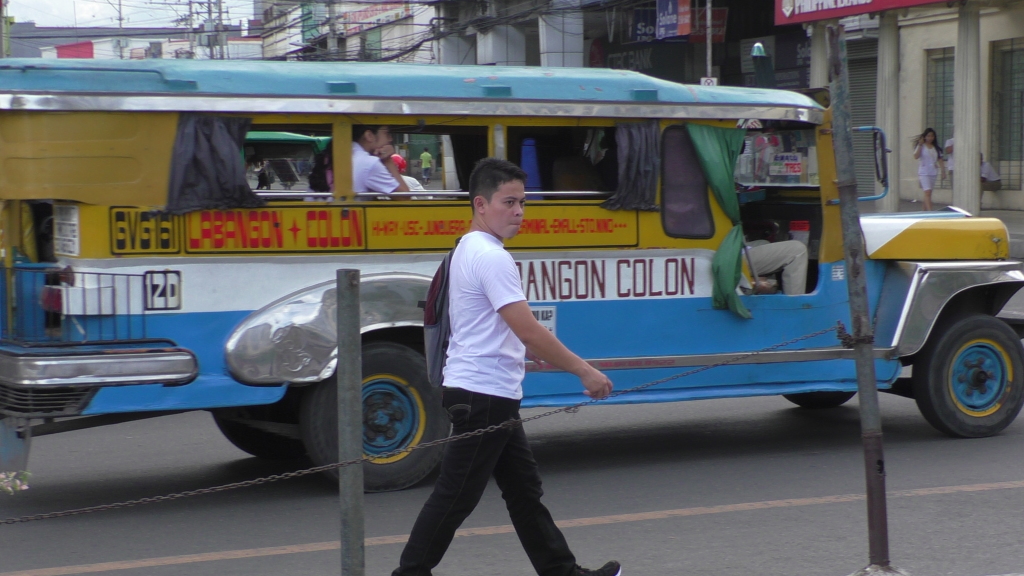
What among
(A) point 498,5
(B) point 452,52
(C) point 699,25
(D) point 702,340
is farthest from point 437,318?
(B) point 452,52

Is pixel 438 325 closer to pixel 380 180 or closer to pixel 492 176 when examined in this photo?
pixel 492 176

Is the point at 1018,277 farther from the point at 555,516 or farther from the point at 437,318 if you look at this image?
the point at 437,318

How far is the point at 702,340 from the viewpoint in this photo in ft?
22.2

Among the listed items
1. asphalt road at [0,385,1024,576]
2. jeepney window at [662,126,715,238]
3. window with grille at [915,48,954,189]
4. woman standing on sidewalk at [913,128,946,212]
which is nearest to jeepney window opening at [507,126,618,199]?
jeepney window at [662,126,715,238]

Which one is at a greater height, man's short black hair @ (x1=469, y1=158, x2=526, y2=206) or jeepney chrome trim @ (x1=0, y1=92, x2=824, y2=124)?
jeepney chrome trim @ (x1=0, y1=92, x2=824, y2=124)

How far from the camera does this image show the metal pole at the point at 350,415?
3.62 meters

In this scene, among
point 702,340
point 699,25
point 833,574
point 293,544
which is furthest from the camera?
point 699,25

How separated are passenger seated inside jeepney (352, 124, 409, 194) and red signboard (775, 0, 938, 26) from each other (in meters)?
16.0

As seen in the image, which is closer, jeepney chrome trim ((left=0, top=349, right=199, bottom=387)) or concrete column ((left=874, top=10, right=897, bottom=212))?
jeepney chrome trim ((left=0, top=349, right=199, bottom=387))

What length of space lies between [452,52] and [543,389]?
3138 cm

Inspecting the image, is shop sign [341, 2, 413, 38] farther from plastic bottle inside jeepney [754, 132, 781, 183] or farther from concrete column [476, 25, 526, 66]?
plastic bottle inside jeepney [754, 132, 781, 183]

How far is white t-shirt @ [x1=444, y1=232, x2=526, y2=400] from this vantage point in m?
4.10

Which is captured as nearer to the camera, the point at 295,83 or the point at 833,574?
the point at 833,574

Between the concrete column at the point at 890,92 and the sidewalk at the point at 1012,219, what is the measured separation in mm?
849
